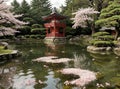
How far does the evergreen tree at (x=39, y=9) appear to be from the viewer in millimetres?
61006

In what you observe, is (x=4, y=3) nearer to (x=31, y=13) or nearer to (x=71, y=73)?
(x=71, y=73)

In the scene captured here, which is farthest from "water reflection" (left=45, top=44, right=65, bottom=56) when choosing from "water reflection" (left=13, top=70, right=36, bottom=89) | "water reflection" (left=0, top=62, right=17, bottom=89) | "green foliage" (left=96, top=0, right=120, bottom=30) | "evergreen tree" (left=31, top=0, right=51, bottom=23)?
"evergreen tree" (left=31, top=0, right=51, bottom=23)

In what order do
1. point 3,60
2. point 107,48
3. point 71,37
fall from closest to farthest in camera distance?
point 3,60, point 107,48, point 71,37

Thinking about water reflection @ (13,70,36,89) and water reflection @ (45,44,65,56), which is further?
water reflection @ (45,44,65,56)

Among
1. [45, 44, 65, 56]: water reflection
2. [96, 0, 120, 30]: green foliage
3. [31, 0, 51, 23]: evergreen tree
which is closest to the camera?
[45, 44, 65, 56]: water reflection

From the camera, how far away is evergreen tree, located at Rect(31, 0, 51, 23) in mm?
61006

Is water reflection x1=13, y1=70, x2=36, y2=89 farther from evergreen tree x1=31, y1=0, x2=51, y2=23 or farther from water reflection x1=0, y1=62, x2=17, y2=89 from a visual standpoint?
evergreen tree x1=31, y1=0, x2=51, y2=23

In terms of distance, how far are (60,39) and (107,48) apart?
2238 cm

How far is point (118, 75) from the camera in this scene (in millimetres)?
13867

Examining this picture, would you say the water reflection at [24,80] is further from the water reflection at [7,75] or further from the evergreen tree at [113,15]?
the evergreen tree at [113,15]

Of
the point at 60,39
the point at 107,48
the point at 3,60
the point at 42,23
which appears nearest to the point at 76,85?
the point at 3,60

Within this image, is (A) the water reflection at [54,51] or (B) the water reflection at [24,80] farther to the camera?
(A) the water reflection at [54,51]

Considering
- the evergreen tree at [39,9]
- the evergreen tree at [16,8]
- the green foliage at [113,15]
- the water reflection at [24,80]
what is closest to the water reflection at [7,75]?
the water reflection at [24,80]

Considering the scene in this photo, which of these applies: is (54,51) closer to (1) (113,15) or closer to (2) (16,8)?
(1) (113,15)
